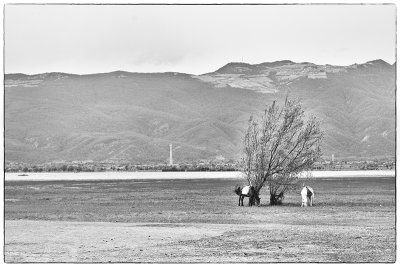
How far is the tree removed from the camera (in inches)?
1625

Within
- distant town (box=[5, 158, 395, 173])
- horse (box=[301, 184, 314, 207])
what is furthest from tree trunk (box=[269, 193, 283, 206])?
distant town (box=[5, 158, 395, 173])

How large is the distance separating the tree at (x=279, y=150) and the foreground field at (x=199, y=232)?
1.61 metres

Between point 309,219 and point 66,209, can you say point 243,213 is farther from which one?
point 66,209

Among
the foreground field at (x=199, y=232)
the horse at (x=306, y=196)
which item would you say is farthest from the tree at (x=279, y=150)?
the foreground field at (x=199, y=232)

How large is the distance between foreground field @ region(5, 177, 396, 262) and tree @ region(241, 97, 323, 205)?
5.29 ft

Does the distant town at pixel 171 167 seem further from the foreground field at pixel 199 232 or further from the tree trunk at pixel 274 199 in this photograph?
the foreground field at pixel 199 232

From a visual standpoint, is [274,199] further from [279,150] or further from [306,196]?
[279,150]

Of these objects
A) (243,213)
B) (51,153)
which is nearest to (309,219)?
(243,213)

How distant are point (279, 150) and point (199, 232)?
14244 mm

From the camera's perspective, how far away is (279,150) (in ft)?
136

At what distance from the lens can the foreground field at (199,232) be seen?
23141mm

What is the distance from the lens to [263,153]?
136ft

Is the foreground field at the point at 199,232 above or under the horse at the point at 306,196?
under

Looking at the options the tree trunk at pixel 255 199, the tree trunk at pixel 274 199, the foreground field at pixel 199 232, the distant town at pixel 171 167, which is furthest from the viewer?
the distant town at pixel 171 167
